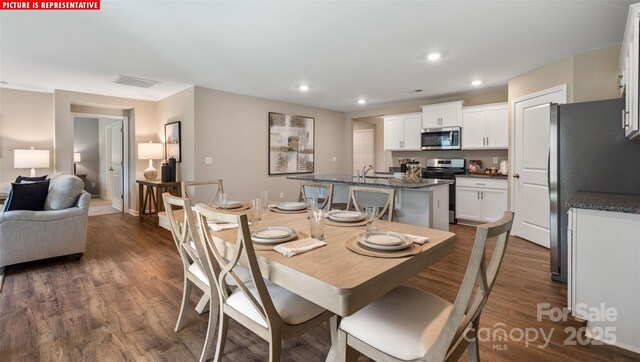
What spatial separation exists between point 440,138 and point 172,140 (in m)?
4.79

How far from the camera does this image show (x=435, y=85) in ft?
15.6

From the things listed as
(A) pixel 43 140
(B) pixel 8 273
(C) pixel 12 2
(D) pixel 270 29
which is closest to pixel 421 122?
(D) pixel 270 29

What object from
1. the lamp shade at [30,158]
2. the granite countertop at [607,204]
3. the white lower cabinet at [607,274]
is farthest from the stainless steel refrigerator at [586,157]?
the lamp shade at [30,158]

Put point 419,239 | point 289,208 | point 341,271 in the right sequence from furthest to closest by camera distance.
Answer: point 289,208, point 419,239, point 341,271

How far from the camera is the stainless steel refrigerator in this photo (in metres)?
2.40

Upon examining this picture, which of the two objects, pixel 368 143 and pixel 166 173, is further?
pixel 368 143

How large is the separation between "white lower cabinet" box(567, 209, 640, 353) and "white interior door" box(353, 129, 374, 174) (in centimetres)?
635

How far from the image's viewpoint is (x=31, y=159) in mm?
4797

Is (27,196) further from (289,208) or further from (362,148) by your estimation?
(362,148)

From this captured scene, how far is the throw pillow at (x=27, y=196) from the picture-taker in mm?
3172

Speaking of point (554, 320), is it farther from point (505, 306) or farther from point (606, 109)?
point (606, 109)

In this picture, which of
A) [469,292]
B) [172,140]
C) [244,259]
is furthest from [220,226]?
[172,140]

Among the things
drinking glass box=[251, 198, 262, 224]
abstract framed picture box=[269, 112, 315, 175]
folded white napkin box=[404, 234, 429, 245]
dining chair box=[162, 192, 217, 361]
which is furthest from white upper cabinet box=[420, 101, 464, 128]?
dining chair box=[162, 192, 217, 361]

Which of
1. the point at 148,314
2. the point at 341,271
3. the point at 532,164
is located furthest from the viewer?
the point at 532,164
